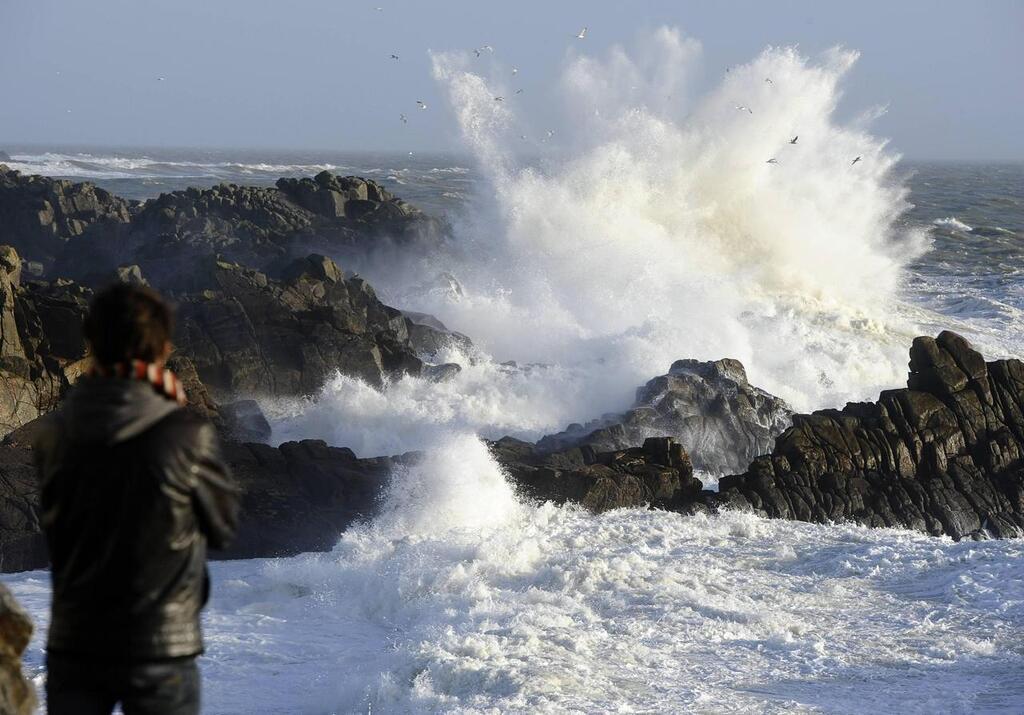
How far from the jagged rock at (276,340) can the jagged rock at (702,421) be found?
4.35 m

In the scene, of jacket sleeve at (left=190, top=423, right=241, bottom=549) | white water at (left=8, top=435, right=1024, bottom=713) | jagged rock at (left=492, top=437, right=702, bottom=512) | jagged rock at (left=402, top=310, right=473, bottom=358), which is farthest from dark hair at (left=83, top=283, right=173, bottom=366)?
jagged rock at (left=402, top=310, right=473, bottom=358)

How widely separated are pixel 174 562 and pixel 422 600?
319 inches

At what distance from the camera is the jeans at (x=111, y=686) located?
2604 millimetres

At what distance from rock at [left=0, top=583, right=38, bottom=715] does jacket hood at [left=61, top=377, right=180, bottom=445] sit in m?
1.52

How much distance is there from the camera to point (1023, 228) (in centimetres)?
5303

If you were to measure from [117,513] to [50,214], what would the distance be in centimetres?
3461

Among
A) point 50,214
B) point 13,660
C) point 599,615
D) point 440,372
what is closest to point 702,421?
point 440,372

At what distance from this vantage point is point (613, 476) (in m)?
14.0

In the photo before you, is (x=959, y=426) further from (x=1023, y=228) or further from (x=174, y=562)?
(x=1023, y=228)

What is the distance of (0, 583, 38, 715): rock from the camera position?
3672 millimetres

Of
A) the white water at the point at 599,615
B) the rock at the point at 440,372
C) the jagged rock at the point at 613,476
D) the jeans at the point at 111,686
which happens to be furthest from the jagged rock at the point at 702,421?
the jeans at the point at 111,686

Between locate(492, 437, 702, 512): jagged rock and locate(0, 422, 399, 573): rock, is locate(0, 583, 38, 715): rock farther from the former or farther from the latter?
locate(492, 437, 702, 512): jagged rock

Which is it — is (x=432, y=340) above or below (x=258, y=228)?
below

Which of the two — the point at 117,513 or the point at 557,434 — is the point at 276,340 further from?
the point at 117,513
